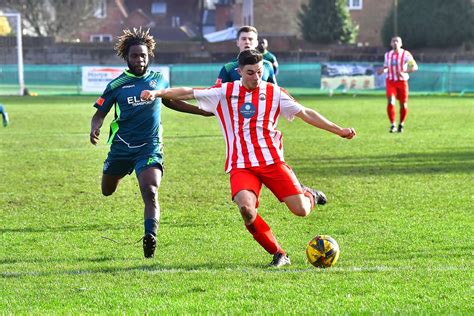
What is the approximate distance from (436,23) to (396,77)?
29455 millimetres

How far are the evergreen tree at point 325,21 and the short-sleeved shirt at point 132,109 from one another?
46582mm

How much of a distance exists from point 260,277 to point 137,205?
175 inches

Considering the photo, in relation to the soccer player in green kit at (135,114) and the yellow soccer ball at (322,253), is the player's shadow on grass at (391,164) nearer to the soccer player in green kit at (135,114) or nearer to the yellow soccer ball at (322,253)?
the soccer player in green kit at (135,114)

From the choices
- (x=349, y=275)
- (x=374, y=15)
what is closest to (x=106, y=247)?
(x=349, y=275)

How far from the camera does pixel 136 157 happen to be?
8398mm

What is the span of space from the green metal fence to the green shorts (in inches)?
1271

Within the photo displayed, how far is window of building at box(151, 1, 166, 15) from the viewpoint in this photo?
305ft

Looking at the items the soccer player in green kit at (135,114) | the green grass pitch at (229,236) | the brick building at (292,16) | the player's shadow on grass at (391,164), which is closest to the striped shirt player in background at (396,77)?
the green grass pitch at (229,236)

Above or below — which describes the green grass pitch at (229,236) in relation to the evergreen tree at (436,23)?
below

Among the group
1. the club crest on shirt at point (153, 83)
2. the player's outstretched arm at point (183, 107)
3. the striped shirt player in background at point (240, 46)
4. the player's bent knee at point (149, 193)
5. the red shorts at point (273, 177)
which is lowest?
the player's bent knee at point (149, 193)

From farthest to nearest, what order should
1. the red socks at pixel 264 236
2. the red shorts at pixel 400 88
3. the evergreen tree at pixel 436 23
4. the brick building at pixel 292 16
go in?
1. the brick building at pixel 292 16
2. the evergreen tree at pixel 436 23
3. the red shorts at pixel 400 88
4. the red socks at pixel 264 236

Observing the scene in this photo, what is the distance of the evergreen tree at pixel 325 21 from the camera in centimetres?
5425

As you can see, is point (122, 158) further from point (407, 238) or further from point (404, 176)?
point (404, 176)

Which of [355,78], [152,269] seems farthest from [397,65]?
[355,78]
